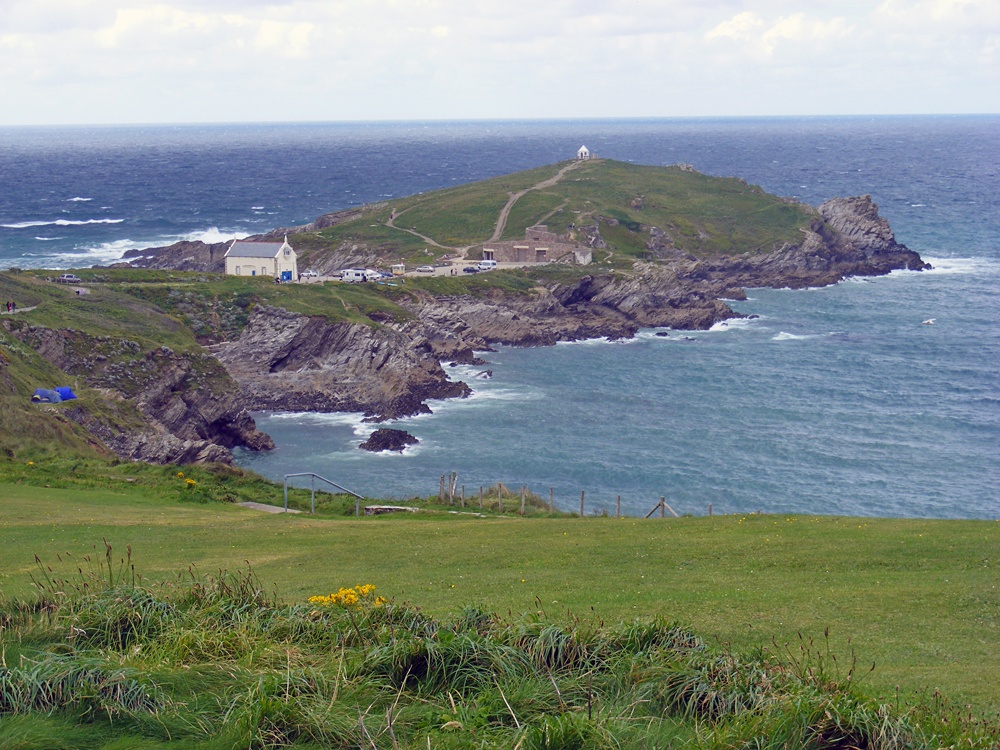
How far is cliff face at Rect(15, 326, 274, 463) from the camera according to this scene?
5432cm

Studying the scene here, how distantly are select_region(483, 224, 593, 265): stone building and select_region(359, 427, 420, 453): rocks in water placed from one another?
50956mm

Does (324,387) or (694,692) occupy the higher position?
(694,692)

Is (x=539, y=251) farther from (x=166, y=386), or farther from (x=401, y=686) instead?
(x=401, y=686)

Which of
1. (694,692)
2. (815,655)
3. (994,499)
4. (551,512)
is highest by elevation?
(694,692)

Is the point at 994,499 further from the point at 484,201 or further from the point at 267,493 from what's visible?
the point at 484,201

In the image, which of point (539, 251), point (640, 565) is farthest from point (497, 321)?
point (640, 565)

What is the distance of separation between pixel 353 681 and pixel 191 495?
20343mm

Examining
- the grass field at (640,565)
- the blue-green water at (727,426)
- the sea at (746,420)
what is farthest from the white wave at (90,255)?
the grass field at (640,565)

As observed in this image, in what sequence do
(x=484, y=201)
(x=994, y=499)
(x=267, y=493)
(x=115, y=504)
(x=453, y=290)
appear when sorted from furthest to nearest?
(x=484, y=201) < (x=453, y=290) < (x=994, y=499) < (x=267, y=493) < (x=115, y=504)

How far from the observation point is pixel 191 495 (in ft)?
97.3

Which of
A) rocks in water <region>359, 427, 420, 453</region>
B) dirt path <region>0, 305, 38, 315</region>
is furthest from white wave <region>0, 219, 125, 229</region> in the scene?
rocks in water <region>359, 427, 420, 453</region>

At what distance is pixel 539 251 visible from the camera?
110m

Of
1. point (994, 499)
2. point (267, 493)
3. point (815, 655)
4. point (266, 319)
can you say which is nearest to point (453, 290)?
point (266, 319)

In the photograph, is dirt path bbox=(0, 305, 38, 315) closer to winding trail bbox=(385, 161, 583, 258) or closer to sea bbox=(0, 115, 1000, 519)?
sea bbox=(0, 115, 1000, 519)
